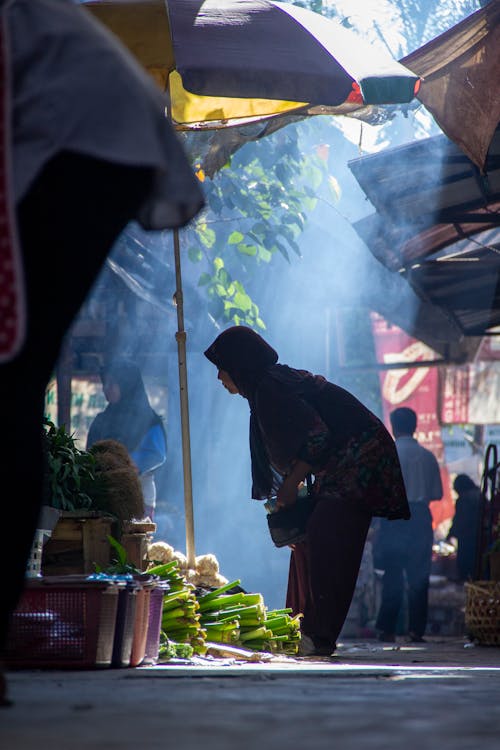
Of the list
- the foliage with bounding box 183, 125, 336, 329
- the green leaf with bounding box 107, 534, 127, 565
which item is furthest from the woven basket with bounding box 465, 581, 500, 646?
the green leaf with bounding box 107, 534, 127, 565

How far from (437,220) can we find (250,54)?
3.24 meters

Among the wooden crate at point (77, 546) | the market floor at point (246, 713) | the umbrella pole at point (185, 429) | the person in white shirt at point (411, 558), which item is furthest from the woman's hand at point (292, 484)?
the person in white shirt at point (411, 558)

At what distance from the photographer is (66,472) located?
18.0 ft

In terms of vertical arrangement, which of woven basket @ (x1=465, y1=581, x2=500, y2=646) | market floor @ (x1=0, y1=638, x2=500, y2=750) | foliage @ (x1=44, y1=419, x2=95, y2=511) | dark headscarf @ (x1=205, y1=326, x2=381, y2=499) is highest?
dark headscarf @ (x1=205, y1=326, x2=381, y2=499)

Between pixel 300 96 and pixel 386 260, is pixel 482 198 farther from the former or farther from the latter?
pixel 300 96

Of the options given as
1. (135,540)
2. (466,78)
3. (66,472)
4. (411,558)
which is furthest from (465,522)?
(66,472)

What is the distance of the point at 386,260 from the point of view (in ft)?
30.1

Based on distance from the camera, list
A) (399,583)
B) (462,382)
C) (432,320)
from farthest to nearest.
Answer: (462,382) < (432,320) < (399,583)

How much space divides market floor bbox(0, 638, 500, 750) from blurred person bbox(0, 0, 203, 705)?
1.04ft

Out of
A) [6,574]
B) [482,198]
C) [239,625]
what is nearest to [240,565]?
[482,198]

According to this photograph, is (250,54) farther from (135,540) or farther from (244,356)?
(135,540)

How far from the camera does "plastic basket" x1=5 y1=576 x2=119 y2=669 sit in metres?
4.23

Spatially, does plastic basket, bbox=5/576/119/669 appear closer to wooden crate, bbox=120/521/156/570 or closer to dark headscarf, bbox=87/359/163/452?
wooden crate, bbox=120/521/156/570

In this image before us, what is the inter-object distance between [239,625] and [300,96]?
2.64 metres
